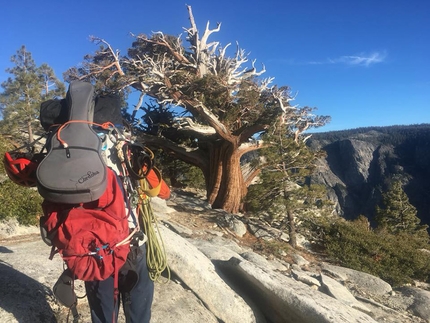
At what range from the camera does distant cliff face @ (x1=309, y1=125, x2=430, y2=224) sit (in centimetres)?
8650

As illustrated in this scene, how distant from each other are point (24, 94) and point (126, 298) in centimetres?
1684

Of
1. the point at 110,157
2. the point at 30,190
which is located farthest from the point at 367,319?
the point at 30,190

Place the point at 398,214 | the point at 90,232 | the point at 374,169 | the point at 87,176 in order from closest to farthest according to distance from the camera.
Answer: the point at 87,176 < the point at 90,232 < the point at 398,214 < the point at 374,169

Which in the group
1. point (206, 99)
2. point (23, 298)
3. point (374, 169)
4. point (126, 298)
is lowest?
point (23, 298)

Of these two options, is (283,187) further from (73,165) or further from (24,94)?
(24,94)

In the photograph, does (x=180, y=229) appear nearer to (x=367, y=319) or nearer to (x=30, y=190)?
(x=30, y=190)

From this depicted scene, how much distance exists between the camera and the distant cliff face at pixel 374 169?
284 feet

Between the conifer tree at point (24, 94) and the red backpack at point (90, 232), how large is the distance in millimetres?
14808

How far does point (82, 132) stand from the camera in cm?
198

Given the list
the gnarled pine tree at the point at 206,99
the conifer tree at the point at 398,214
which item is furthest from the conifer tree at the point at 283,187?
the conifer tree at the point at 398,214

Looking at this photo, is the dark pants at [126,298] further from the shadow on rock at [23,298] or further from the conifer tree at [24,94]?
the conifer tree at [24,94]

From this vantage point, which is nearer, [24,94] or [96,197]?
[96,197]

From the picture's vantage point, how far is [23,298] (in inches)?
125

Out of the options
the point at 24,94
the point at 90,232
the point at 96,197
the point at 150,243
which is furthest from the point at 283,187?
the point at 24,94
